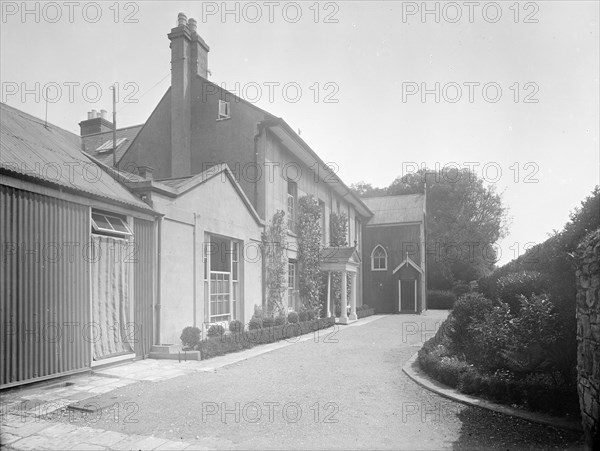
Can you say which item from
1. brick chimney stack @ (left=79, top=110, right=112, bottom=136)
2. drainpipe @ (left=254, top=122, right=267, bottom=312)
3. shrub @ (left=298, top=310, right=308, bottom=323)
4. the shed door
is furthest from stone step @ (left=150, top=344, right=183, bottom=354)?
the shed door

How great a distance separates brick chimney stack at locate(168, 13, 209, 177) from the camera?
706 inches

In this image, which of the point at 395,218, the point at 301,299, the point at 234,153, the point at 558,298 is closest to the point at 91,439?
the point at 558,298

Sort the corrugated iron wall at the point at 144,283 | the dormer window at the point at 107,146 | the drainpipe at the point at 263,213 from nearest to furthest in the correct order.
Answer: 1. the corrugated iron wall at the point at 144,283
2. the drainpipe at the point at 263,213
3. the dormer window at the point at 107,146

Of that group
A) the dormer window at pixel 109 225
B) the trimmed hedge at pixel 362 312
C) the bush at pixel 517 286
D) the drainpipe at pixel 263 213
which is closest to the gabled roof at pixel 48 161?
the dormer window at pixel 109 225

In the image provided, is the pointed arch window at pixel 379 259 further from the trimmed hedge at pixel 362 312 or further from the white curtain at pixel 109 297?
the white curtain at pixel 109 297

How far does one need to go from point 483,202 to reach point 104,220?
49.4 metres

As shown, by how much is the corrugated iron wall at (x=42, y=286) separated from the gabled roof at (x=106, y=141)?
12553 mm

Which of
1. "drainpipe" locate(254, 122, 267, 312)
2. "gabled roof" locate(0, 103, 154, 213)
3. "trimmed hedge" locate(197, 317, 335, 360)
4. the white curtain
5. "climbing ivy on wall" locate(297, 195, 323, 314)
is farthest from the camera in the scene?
"climbing ivy on wall" locate(297, 195, 323, 314)

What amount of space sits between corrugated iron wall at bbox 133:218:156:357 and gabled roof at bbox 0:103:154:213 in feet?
1.89

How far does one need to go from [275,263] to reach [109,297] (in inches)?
326

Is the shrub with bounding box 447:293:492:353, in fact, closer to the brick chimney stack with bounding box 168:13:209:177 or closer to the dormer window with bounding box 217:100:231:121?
the dormer window with bounding box 217:100:231:121

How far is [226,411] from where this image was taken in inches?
261

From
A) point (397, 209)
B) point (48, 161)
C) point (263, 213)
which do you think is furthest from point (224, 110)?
point (397, 209)

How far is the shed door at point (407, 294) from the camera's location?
31.2 meters
